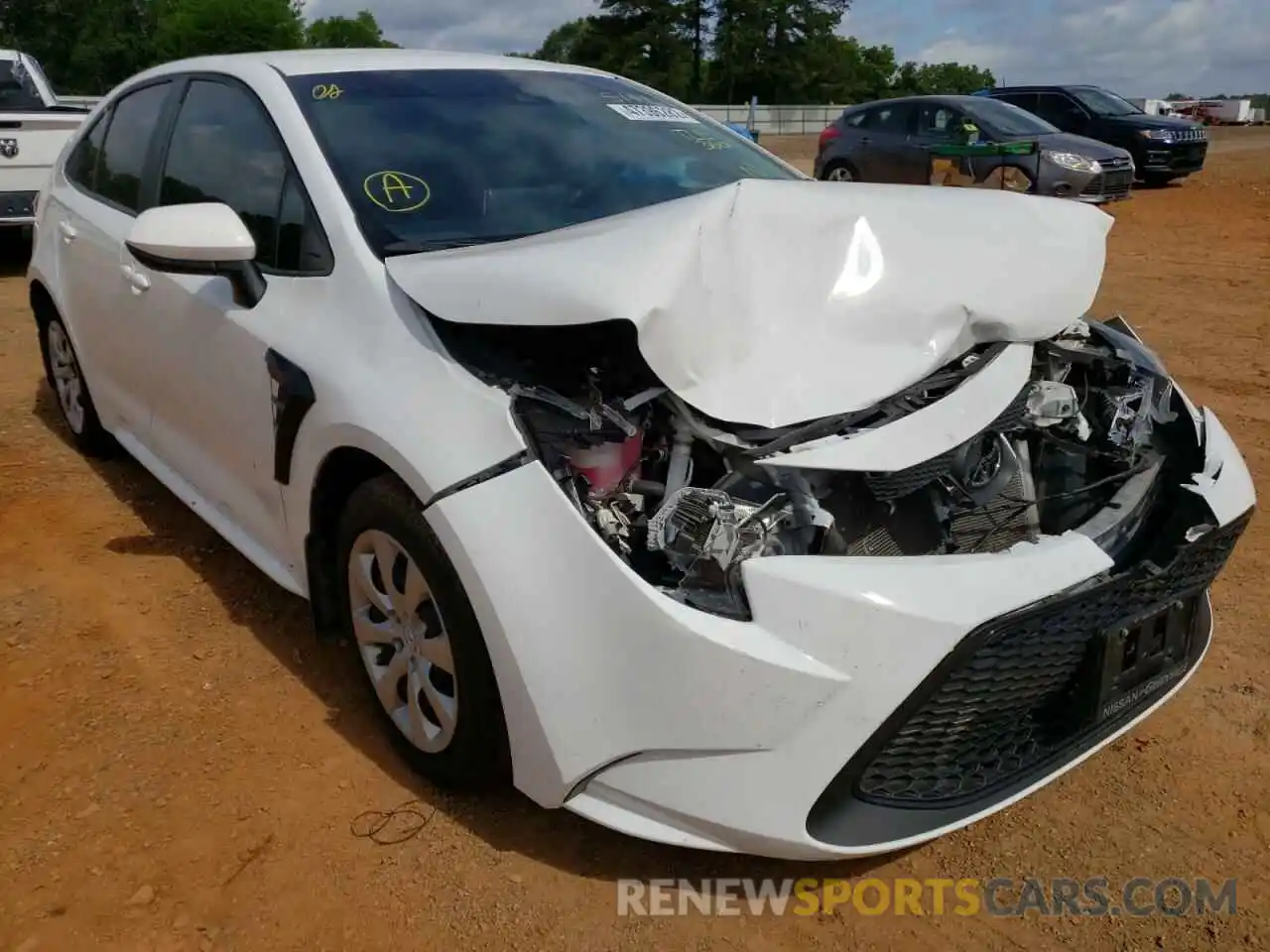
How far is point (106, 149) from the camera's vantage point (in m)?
3.95

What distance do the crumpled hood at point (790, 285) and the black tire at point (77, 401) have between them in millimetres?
2536

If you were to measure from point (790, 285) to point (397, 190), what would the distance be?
107cm

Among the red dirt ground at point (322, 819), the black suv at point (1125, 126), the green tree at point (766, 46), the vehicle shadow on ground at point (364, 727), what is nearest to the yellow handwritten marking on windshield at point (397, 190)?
the vehicle shadow on ground at point (364, 727)

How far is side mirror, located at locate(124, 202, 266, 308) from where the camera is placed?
Answer: 2.55 metres

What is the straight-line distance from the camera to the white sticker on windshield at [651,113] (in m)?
3.37

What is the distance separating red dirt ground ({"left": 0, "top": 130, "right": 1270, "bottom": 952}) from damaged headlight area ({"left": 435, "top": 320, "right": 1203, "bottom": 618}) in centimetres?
71

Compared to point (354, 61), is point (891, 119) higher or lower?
lower

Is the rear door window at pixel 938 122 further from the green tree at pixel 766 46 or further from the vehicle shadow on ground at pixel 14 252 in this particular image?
the green tree at pixel 766 46

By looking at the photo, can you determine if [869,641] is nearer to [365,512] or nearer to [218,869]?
[365,512]

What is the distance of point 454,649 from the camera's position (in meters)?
2.14

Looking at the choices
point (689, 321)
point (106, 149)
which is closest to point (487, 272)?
point (689, 321)

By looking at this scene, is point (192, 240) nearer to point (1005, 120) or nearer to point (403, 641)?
point (403, 641)

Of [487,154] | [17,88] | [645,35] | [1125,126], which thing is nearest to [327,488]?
[487,154]

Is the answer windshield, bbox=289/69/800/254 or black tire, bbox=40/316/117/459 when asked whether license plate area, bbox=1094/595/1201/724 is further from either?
black tire, bbox=40/316/117/459
